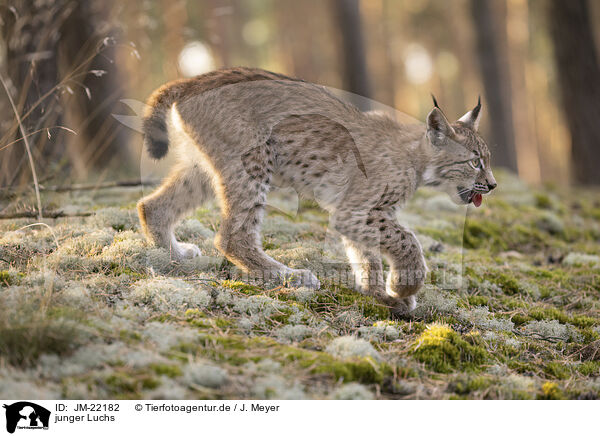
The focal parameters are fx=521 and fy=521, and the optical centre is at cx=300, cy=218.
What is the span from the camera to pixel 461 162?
14.0 ft

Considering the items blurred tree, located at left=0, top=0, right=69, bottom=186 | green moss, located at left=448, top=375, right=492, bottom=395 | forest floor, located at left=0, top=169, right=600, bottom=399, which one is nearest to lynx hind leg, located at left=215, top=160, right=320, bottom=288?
forest floor, located at left=0, top=169, right=600, bottom=399


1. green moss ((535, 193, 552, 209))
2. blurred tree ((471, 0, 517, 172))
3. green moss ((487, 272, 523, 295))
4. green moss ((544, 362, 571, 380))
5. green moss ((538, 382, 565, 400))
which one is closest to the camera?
green moss ((538, 382, 565, 400))

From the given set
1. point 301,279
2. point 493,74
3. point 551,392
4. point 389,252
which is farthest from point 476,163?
point 493,74

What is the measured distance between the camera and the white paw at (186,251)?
13.6ft

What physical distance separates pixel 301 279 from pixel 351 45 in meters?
7.07

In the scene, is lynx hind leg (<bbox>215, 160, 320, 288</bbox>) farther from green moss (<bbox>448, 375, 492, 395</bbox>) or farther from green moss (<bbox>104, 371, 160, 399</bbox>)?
green moss (<bbox>104, 371, 160, 399</bbox>)

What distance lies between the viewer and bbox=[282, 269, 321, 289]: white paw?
385 centimetres

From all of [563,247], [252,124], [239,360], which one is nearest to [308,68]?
[563,247]

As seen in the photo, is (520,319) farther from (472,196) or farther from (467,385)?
(467,385)

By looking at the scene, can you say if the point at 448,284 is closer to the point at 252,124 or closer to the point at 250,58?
the point at 252,124

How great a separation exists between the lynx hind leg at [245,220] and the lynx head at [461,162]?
139cm

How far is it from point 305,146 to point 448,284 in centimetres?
168

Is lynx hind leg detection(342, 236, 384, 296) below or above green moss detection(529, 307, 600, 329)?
above
